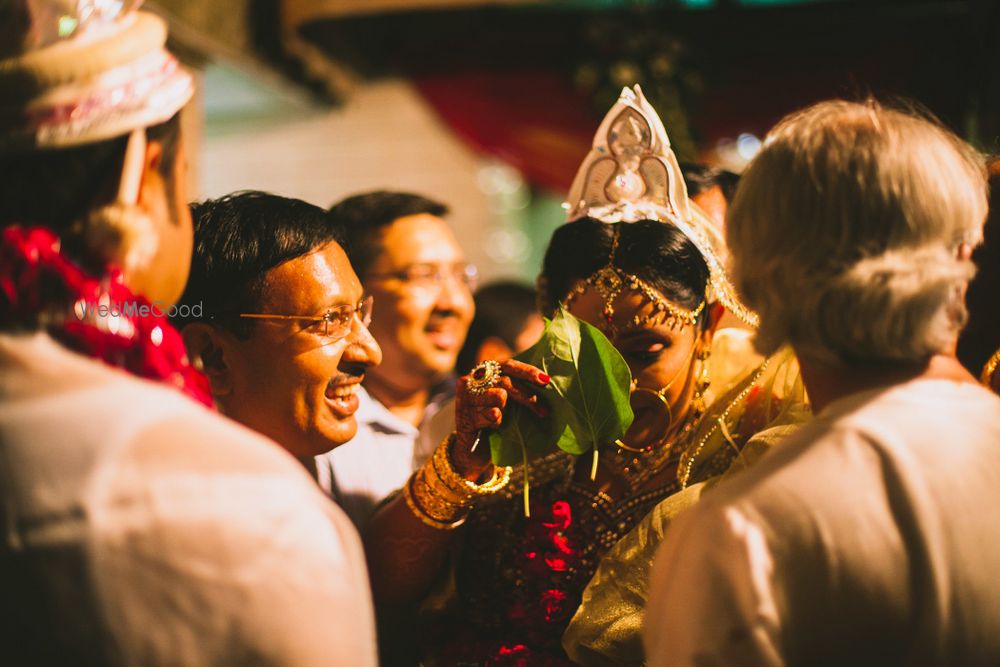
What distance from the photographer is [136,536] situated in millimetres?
1088

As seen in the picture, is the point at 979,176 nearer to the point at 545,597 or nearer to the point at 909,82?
the point at 545,597

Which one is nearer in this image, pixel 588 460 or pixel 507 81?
pixel 588 460

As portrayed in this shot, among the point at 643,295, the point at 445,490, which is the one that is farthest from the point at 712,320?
the point at 445,490

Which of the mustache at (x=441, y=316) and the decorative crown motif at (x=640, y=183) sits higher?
the decorative crown motif at (x=640, y=183)

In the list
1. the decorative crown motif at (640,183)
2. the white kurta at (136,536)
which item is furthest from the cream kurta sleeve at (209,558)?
the decorative crown motif at (640,183)

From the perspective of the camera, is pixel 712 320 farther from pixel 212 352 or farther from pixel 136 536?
pixel 136 536

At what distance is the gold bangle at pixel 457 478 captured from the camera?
6.38 feet

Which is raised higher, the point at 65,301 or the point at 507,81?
the point at 65,301

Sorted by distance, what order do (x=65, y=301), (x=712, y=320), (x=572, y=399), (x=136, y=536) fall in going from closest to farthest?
(x=136, y=536) < (x=65, y=301) < (x=572, y=399) < (x=712, y=320)

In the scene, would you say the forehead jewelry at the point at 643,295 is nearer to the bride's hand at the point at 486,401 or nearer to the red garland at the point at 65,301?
the bride's hand at the point at 486,401

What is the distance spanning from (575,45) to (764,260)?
15.1ft

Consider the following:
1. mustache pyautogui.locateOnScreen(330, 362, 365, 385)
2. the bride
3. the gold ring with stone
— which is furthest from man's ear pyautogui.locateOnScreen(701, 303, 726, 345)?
mustache pyautogui.locateOnScreen(330, 362, 365, 385)

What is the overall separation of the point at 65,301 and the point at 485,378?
90cm

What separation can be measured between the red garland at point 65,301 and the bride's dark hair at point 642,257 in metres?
1.08
